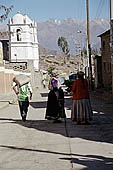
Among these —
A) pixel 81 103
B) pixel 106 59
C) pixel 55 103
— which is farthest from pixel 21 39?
pixel 81 103

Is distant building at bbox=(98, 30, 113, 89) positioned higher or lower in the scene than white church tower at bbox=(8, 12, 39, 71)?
lower

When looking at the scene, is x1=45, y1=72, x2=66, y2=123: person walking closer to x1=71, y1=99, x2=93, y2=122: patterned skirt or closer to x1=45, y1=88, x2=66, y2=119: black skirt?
x1=45, y1=88, x2=66, y2=119: black skirt

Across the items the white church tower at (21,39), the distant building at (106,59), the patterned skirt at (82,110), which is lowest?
the patterned skirt at (82,110)

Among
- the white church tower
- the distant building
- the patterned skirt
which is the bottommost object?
the patterned skirt

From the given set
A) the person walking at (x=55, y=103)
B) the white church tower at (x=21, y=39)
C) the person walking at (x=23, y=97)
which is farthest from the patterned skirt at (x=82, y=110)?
the white church tower at (x=21, y=39)

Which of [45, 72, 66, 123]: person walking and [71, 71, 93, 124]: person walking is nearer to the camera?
[71, 71, 93, 124]: person walking

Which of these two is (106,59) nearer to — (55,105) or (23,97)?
(23,97)

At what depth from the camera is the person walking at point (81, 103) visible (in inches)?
518

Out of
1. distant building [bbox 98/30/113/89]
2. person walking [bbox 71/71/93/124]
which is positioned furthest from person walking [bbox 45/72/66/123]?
distant building [bbox 98/30/113/89]

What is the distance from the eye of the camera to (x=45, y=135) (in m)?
11.2

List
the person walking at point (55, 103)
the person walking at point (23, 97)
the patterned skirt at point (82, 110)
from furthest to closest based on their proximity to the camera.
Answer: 1. the person walking at point (23, 97)
2. the person walking at point (55, 103)
3. the patterned skirt at point (82, 110)

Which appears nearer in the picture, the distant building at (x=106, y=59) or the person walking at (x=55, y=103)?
the person walking at (x=55, y=103)

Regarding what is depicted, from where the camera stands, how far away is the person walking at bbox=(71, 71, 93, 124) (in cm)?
1316

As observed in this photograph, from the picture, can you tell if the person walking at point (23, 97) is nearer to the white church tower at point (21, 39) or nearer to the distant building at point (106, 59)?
the distant building at point (106, 59)
